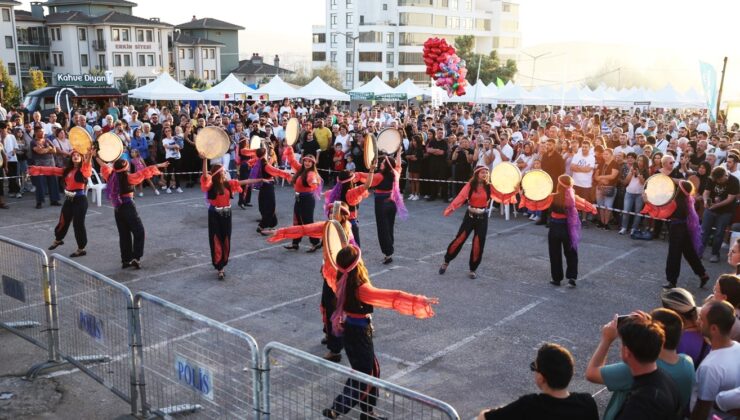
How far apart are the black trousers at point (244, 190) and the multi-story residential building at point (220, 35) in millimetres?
67541

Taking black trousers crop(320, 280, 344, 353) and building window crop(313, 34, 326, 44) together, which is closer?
black trousers crop(320, 280, 344, 353)

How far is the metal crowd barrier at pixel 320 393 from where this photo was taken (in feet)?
12.3

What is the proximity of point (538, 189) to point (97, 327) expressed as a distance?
20.8 ft

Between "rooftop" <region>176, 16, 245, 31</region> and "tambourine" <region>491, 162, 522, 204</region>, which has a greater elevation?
"rooftop" <region>176, 16, 245, 31</region>

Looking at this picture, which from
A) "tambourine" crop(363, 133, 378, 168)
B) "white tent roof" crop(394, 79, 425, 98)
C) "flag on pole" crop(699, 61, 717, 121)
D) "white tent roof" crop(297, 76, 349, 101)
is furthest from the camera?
"white tent roof" crop(394, 79, 425, 98)

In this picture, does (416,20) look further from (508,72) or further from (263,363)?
(263,363)

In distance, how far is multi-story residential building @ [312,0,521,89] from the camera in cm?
8581

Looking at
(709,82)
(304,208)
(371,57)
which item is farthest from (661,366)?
(371,57)

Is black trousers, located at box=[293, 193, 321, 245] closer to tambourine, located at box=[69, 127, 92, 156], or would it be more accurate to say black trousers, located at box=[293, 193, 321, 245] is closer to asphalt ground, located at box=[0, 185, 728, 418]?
asphalt ground, located at box=[0, 185, 728, 418]

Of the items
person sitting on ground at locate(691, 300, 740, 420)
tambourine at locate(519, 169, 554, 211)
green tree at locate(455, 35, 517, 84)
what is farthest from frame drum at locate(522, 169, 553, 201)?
green tree at locate(455, 35, 517, 84)

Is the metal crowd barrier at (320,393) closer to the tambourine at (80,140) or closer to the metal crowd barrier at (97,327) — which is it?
the metal crowd barrier at (97,327)

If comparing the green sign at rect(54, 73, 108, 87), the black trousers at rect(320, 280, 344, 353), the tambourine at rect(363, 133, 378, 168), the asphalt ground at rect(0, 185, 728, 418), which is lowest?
the asphalt ground at rect(0, 185, 728, 418)

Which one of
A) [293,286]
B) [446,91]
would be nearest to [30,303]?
[293,286]

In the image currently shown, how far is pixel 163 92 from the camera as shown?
1035 inches
